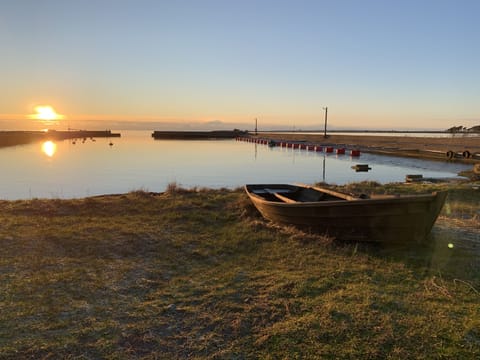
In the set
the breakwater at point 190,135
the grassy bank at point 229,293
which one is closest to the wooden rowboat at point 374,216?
the grassy bank at point 229,293

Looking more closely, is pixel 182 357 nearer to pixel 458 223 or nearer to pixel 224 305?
pixel 224 305

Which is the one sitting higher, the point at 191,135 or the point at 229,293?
the point at 191,135

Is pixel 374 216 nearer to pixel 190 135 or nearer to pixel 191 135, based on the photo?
pixel 190 135

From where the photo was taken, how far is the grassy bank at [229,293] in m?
3.80

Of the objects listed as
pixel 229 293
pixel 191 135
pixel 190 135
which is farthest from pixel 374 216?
pixel 191 135

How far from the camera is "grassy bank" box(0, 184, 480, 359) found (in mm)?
3803

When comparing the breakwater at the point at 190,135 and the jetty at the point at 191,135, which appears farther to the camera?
the breakwater at the point at 190,135

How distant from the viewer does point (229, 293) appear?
509 centimetres

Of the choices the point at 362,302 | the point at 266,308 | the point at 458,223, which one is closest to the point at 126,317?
the point at 266,308

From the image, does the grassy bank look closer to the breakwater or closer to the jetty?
the jetty

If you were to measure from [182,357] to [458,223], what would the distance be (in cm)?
771

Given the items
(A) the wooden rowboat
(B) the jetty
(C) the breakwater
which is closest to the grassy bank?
(A) the wooden rowboat

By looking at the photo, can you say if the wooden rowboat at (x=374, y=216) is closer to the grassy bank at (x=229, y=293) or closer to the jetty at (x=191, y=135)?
the grassy bank at (x=229, y=293)

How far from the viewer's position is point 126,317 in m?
4.46
